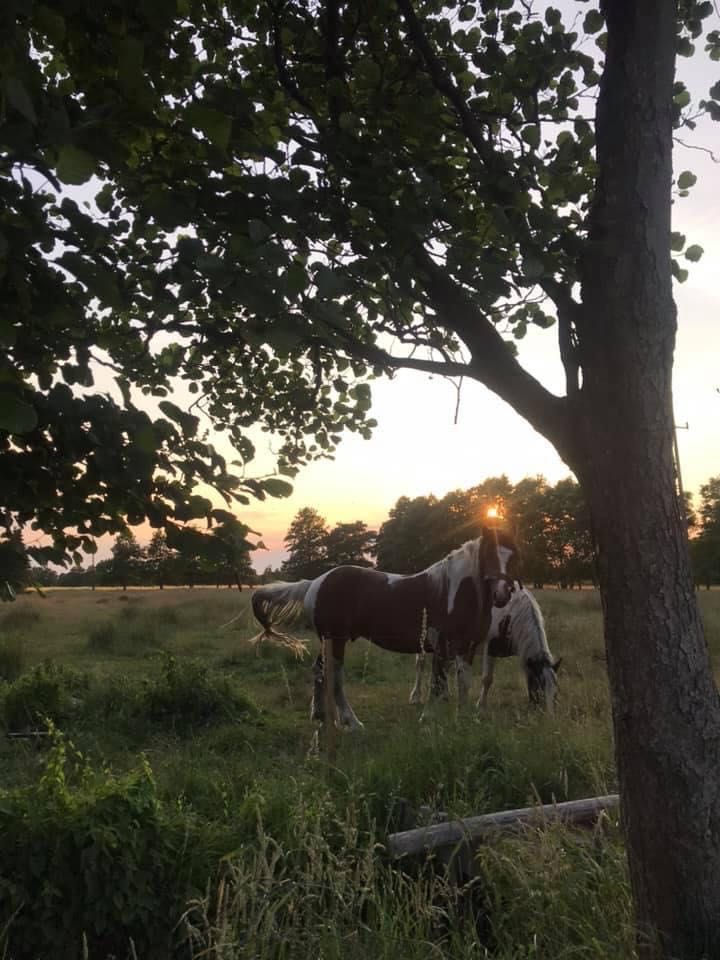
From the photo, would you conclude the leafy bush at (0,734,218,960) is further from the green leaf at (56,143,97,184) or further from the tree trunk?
the green leaf at (56,143,97,184)

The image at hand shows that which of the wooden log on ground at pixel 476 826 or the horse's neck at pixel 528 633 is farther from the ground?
A: the horse's neck at pixel 528 633

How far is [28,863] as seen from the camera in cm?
347

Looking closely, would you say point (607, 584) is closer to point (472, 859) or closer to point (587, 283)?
point (587, 283)

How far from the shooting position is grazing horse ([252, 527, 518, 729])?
9031mm

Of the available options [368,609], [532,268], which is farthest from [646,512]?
[368,609]

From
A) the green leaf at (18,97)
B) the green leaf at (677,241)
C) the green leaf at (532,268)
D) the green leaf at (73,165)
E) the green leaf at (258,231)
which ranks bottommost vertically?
the green leaf at (73,165)

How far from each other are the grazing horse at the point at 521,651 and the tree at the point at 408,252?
6029 millimetres

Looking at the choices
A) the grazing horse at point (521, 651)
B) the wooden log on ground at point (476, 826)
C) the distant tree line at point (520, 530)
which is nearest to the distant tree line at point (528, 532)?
the distant tree line at point (520, 530)

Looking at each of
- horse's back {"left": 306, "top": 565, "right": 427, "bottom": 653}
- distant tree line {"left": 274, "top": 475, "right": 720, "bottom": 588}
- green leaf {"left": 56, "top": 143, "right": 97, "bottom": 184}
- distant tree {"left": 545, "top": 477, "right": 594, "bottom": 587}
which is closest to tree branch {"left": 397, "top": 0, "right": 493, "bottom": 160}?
green leaf {"left": 56, "top": 143, "right": 97, "bottom": 184}

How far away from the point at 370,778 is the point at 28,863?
2.19m

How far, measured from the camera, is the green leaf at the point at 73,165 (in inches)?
51.4

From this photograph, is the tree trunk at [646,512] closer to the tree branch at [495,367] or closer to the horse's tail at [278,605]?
the tree branch at [495,367]

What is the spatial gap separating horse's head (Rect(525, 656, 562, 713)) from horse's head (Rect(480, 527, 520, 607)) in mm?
1123

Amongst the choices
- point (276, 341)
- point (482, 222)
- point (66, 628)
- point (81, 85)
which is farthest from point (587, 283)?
point (66, 628)
